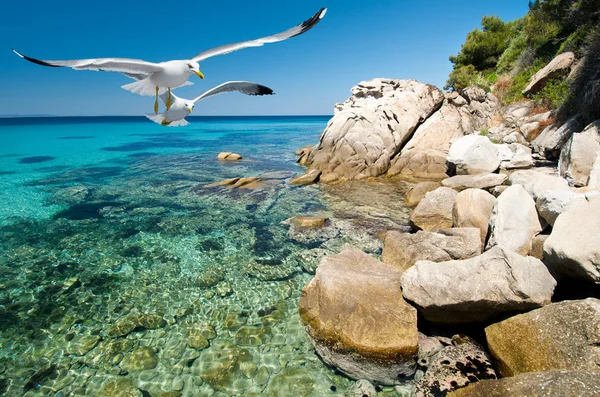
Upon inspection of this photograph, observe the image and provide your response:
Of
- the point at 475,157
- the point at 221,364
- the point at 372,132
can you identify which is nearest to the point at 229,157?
A: the point at 372,132

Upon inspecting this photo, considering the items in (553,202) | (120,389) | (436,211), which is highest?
(553,202)

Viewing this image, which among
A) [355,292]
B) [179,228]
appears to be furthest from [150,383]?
[179,228]

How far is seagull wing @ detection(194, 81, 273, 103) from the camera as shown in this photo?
6688 mm

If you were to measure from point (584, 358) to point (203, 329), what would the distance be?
20.8ft

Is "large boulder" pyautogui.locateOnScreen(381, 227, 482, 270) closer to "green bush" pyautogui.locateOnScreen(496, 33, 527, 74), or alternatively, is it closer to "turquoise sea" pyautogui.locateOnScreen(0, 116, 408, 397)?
"turquoise sea" pyautogui.locateOnScreen(0, 116, 408, 397)

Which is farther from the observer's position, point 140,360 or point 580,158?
point 580,158

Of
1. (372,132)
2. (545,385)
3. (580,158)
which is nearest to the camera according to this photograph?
(545,385)

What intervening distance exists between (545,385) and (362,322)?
9.03ft

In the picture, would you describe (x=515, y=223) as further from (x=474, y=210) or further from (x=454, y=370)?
(x=454, y=370)

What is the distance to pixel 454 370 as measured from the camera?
16.0ft

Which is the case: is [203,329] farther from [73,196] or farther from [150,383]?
[73,196]

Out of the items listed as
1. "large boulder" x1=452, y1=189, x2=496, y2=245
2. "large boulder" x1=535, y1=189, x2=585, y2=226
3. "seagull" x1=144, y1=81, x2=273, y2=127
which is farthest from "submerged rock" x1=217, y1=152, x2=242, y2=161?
A: "large boulder" x1=535, y1=189, x2=585, y2=226

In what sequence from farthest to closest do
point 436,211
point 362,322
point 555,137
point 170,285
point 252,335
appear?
point 555,137 → point 436,211 → point 170,285 → point 252,335 → point 362,322

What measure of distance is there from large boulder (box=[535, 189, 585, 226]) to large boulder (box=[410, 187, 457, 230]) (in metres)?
3.38
